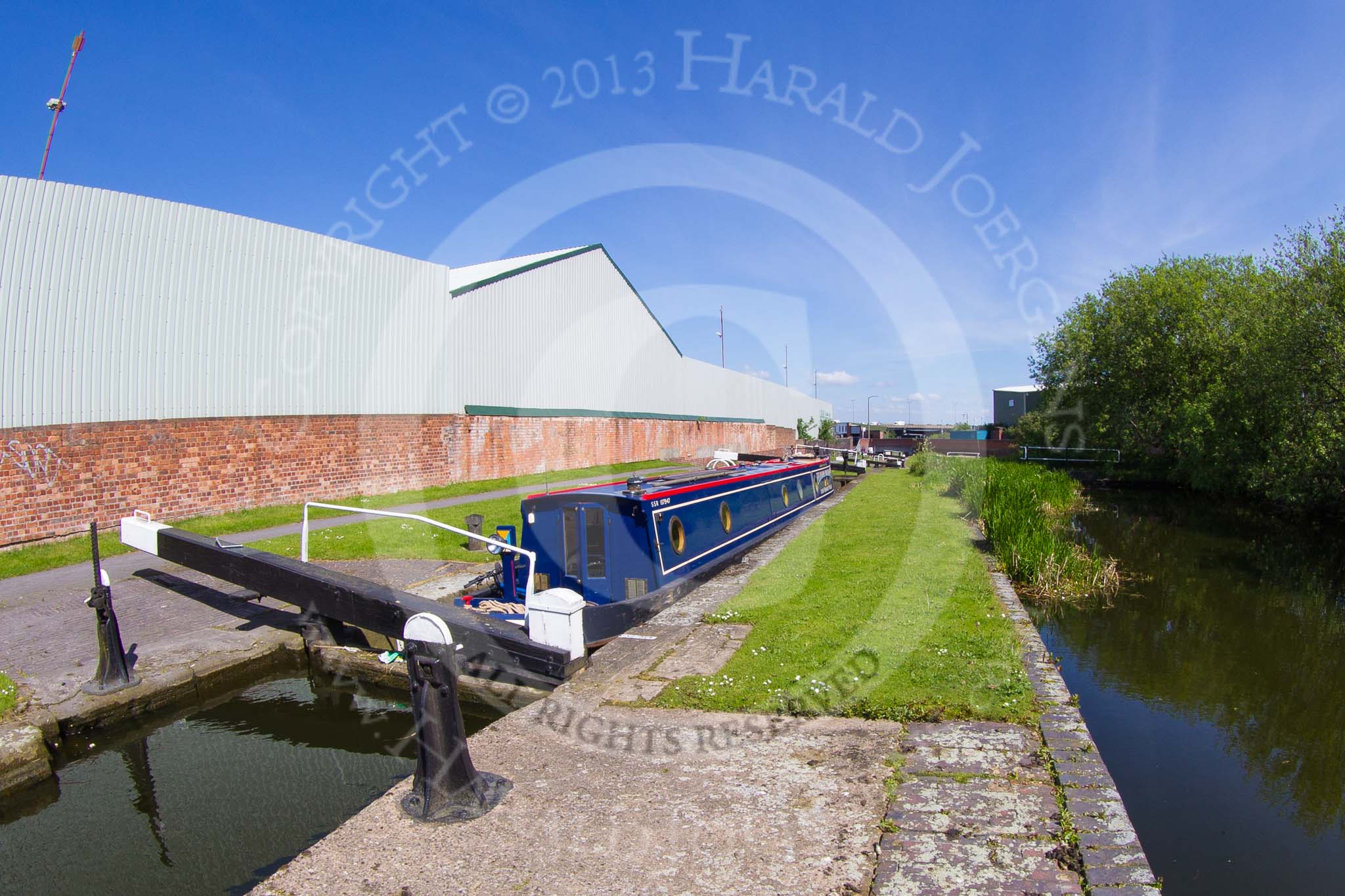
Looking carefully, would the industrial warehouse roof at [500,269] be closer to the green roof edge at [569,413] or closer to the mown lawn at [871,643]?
A: the green roof edge at [569,413]

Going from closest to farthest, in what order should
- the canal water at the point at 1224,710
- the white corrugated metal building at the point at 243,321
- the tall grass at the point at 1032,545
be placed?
the canal water at the point at 1224,710, the tall grass at the point at 1032,545, the white corrugated metal building at the point at 243,321

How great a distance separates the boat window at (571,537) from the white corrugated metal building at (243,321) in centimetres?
791

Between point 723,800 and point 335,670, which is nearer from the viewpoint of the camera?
point 723,800

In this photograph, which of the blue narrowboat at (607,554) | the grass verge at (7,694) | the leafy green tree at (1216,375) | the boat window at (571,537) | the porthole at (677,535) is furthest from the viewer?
the leafy green tree at (1216,375)

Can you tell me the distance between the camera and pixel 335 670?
646cm

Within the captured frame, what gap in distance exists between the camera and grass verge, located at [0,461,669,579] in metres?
9.07

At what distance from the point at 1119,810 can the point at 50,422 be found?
12385 mm

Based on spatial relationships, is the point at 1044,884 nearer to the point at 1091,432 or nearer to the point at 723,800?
the point at 723,800

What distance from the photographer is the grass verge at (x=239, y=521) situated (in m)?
9.07

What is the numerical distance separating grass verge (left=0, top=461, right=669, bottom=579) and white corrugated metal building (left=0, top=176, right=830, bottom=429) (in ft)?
A: 5.43

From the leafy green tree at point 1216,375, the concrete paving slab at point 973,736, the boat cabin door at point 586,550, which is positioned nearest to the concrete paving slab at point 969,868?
the concrete paving slab at point 973,736

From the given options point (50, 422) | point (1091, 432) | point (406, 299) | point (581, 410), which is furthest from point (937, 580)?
point (1091, 432)

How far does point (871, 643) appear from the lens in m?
5.45

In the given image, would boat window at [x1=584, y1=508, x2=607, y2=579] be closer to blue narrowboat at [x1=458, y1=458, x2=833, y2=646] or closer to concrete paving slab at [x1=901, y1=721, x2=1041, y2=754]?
blue narrowboat at [x1=458, y1=458, x2=833, y2=646]
